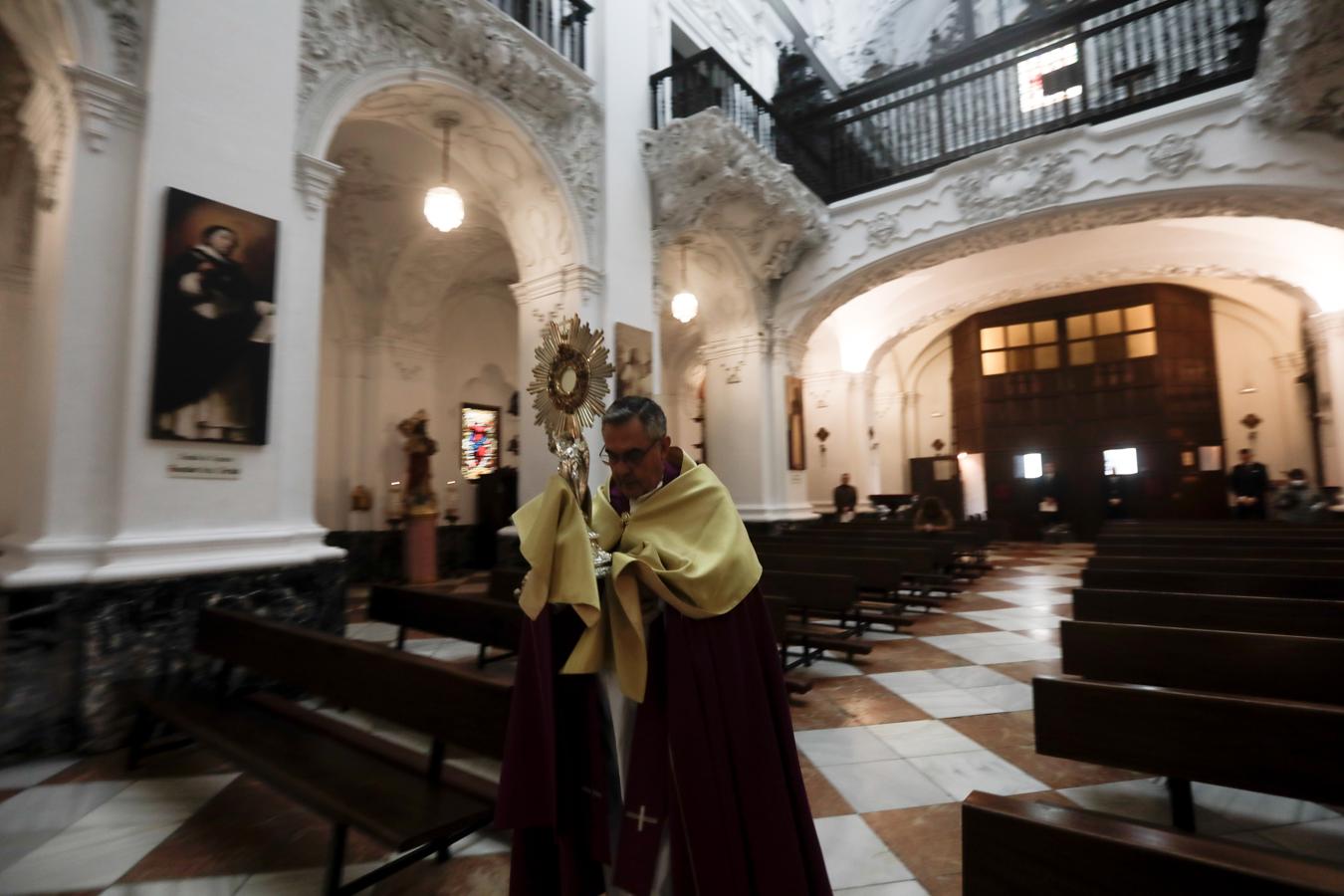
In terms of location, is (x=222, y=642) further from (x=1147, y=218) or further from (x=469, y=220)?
(x=1147, y=218)

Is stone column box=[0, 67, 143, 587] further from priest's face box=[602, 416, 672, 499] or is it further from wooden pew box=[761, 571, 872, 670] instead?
wooden pew box=[761, 571, 872, 670]

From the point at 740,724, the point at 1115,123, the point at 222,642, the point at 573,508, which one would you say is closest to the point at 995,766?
the point at 740,724

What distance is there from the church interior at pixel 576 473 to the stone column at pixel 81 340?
2 centimetres

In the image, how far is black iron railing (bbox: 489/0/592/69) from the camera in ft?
23.0

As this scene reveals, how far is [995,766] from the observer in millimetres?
2963

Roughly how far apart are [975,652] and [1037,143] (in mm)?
6848

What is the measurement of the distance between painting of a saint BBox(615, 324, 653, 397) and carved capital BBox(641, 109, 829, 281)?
4.75 ft

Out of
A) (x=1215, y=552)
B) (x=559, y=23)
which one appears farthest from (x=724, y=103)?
(x=1215, y=552)

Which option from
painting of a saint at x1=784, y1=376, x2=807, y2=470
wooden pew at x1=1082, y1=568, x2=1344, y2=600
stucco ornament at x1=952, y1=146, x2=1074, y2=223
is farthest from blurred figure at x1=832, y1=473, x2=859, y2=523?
wooden pew at x1=1082, y1=568, x2=1344, y2=600

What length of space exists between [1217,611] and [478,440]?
1019 centimetres

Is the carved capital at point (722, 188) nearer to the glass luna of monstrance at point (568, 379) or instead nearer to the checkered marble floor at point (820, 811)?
the checkered marble floor at point (820, 811)

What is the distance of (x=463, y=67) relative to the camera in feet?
19.8

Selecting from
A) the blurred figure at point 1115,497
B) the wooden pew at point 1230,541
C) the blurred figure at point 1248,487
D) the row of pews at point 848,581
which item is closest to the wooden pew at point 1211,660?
the row of pews at point 848,581

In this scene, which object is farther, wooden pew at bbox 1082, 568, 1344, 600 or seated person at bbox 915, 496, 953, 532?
seated person at bbox 915, 496, 953, 532
